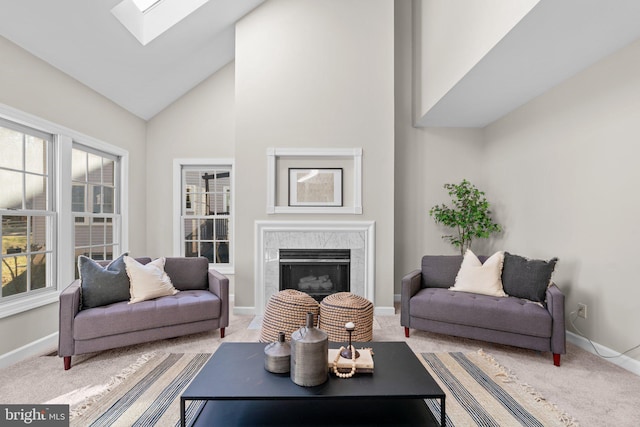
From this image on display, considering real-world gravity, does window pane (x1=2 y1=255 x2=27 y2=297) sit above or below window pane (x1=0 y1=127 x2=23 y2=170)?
below

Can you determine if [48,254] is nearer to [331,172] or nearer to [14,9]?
[14,9]

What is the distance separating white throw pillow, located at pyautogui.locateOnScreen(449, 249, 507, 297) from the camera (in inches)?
125

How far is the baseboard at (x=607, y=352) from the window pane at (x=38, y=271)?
485 cm

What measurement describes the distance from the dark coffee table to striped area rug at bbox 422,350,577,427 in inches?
19.3

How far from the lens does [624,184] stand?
2.63m

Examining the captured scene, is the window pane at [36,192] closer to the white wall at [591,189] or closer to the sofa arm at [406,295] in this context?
the sofa arm at [406,295]

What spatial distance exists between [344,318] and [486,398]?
1.13 metres

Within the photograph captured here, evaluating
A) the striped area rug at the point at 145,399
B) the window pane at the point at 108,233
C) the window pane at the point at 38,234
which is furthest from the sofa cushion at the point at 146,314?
the window pane at the point at 108,233

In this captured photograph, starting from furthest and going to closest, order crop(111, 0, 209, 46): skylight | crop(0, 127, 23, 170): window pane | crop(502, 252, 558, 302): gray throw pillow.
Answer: crop(111, 0, 209, 46): skylight
crop(502, 252, 558, 302): gray throw pillow
crop(0, 127, 23, 170): window pane

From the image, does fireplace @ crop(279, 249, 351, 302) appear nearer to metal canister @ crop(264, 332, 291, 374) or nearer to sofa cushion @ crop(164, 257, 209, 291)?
sofa cushion @ crop(164, 257, 209, 291)

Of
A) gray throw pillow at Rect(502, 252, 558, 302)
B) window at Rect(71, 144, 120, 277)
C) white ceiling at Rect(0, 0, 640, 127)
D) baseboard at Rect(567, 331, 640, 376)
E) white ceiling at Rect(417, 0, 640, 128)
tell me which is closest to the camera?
white ceiling at Rect(417, 0, 640, 128)

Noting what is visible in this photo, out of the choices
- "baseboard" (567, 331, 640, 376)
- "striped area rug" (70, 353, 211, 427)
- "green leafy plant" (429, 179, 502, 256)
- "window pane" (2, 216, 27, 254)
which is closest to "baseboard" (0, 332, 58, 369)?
"window pane" (2, 216, 27, 254)

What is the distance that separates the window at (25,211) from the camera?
2775mm

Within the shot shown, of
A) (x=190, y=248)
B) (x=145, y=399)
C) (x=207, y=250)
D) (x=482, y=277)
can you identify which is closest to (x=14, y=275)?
(x=145, y=399)
